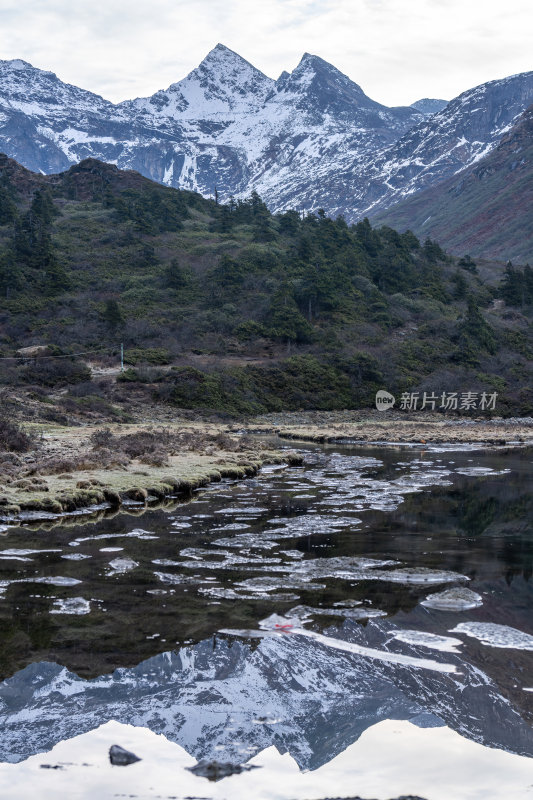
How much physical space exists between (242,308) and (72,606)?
7747cm

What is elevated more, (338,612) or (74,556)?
(338,612)

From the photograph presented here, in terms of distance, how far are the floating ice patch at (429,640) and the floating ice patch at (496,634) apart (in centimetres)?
31

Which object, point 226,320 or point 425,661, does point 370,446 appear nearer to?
point 425,661

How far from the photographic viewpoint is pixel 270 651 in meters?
8.55

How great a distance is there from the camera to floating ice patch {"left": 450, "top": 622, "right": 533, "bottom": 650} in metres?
8.83

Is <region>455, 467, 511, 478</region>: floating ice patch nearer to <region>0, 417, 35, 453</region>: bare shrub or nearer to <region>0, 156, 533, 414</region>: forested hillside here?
<region>0, 417, 35, 453</region>: bare shrub

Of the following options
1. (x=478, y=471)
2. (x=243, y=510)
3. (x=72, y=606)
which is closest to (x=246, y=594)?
(x=72, y=606)

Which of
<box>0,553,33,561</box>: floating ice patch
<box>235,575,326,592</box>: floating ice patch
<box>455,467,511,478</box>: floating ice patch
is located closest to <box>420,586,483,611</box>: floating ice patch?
<box>235,575,326,592</box>: floating ice patch

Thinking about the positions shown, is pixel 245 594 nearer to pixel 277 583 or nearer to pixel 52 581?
pixel 277 583

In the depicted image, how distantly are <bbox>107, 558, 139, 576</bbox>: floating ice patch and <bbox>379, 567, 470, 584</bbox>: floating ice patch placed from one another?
3.89 meters

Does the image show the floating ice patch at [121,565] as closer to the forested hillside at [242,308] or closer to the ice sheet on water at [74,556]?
the ice sheet on water at [74,556]

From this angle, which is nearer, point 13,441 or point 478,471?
point 13,441

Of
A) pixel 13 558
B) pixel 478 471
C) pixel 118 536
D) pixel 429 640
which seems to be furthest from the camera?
pixel 478 471

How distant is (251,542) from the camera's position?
1458 centimetres
